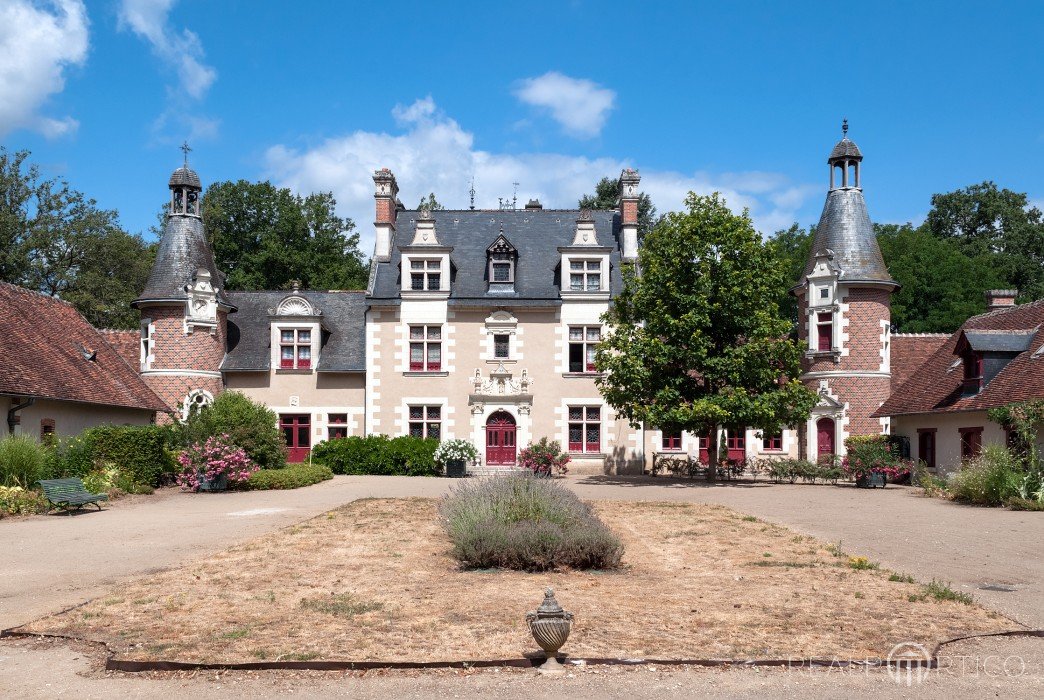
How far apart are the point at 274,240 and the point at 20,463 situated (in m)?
32.4

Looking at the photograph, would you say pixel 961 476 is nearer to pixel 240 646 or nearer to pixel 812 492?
pixel 812 492

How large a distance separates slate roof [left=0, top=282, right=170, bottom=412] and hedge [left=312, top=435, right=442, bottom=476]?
19.3 feet

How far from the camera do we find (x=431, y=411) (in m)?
33.1

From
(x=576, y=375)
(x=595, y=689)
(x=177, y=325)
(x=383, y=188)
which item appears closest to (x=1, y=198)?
(x=177, y=325)

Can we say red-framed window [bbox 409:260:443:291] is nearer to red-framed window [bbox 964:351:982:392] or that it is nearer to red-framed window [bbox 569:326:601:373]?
red-framed window [bbox 569:326:601:373]

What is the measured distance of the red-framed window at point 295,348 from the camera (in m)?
33.4

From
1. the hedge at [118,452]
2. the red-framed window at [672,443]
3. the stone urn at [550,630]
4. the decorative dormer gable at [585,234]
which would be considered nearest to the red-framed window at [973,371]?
the red-framed window at [672,443]

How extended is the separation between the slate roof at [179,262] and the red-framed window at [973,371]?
25.5 meters

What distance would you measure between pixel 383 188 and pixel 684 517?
22521mm

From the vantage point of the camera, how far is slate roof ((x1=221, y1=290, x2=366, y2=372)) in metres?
33.2

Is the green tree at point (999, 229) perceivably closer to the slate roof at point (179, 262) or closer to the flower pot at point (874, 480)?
the flower pot at point (874, 480)

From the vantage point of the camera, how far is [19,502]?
56.3 ft

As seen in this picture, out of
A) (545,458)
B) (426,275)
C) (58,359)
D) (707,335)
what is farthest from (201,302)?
(707,335)

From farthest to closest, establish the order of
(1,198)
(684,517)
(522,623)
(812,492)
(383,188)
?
(1,198), (383,188), (812,492), (684,517), (522,623)
